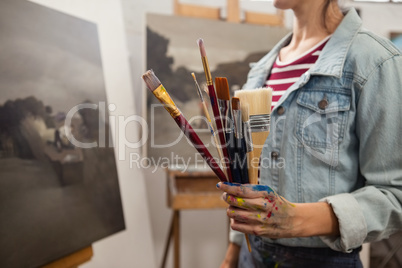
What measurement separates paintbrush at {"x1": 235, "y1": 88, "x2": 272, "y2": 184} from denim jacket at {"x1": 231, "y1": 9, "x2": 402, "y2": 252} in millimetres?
181

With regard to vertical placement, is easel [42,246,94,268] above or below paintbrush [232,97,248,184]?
below

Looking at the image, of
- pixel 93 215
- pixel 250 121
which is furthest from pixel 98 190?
pixel 250 121

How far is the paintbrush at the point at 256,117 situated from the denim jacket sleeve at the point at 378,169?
0.59 ft

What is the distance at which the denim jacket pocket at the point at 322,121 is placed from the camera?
667 mm

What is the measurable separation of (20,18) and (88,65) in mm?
253

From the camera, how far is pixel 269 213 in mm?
529

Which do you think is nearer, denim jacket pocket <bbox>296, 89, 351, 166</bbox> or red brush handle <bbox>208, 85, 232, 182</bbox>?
red brush handle <bbox>208, 85, 232, 182</bbox>

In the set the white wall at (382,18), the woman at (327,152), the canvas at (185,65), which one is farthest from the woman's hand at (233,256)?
the white wall at (382,18)

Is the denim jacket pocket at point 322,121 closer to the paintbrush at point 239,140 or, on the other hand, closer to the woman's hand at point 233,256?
the paintbrush at point 239,140

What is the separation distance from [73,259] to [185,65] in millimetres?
1163

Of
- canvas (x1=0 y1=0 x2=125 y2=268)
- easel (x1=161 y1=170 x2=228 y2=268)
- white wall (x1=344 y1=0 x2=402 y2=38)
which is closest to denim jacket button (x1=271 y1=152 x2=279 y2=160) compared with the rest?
canvas (x1=0 y1=0 x2=125 y2=268)

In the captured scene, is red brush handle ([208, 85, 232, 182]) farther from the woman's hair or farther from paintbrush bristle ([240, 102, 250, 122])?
the woman's hair

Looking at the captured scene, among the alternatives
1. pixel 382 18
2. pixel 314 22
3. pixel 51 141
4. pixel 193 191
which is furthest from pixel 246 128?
pixel 382 18

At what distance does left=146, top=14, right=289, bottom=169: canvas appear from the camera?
5.53ft
